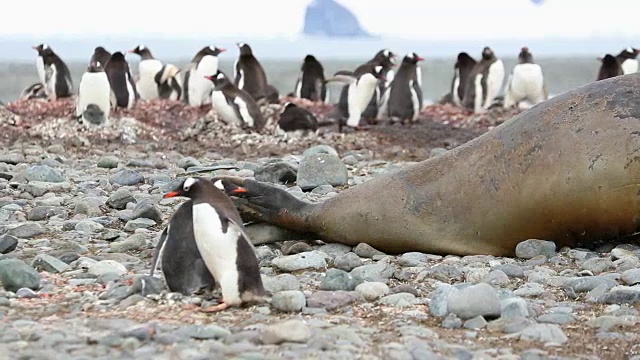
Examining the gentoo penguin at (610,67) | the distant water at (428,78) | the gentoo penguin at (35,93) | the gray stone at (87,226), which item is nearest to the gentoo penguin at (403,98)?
the gentoo penguin at (610,67)

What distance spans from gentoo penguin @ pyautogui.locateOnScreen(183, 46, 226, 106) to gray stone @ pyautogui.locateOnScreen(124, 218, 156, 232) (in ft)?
30.0

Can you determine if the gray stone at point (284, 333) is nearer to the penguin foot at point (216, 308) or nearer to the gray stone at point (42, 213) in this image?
the penguin foot at point (216, 308)

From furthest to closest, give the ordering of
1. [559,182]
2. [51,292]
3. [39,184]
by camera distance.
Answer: [39,184], [559,182], [51,292]

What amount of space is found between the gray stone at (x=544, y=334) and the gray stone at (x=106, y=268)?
5.58 ft

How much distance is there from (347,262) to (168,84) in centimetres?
1245

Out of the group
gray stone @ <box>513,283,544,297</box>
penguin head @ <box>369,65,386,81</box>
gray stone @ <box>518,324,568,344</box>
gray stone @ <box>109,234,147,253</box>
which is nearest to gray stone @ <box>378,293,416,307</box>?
gray stone @ <box>513,283,544,297</box>

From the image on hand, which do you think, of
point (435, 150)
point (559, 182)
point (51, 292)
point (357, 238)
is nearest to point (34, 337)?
point (51, 292)

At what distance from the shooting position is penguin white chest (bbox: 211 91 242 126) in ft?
38.4

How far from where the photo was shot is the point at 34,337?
Result: 3.24 metres

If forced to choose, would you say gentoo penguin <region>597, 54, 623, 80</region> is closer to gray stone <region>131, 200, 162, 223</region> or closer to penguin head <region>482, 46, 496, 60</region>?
penguin head <region>482, 46, 496, 60</region>

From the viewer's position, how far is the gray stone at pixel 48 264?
4.27 metres

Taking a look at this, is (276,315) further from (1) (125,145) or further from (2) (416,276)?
(1) (125,145)

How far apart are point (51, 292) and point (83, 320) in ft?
1.56

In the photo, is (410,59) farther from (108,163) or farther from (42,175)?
(42,175)
